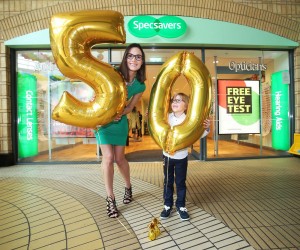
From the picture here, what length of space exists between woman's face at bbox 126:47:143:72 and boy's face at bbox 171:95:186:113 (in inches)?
18.6

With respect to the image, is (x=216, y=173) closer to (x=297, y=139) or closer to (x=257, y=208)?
(x=257, y=208)

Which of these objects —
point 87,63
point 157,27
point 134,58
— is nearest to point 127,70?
point 134,58

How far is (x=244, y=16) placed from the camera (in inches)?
205

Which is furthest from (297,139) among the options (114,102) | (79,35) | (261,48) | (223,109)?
(79,35)

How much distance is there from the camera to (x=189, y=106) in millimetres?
2082

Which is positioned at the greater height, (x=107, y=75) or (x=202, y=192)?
(x=107, y=75)

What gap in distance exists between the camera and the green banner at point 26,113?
17.9 feet

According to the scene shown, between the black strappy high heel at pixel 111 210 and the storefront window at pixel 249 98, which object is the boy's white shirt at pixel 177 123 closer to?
the black strappy high heel at pixel 111 210

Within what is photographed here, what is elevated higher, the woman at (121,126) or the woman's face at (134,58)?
the woman's face at (134,58)

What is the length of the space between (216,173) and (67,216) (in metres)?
2.75

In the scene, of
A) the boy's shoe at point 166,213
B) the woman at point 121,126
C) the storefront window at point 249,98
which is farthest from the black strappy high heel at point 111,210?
the storefront window at point 249,98

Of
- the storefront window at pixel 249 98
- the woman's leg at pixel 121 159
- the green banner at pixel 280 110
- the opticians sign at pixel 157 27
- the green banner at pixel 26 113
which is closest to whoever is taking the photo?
the woman's leg at pixel 121 159

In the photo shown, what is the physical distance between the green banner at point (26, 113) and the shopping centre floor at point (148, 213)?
137 cm

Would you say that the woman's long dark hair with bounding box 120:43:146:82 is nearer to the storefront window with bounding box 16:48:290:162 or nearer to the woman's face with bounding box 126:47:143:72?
the woman's face with bounding box 126:47:143:72
